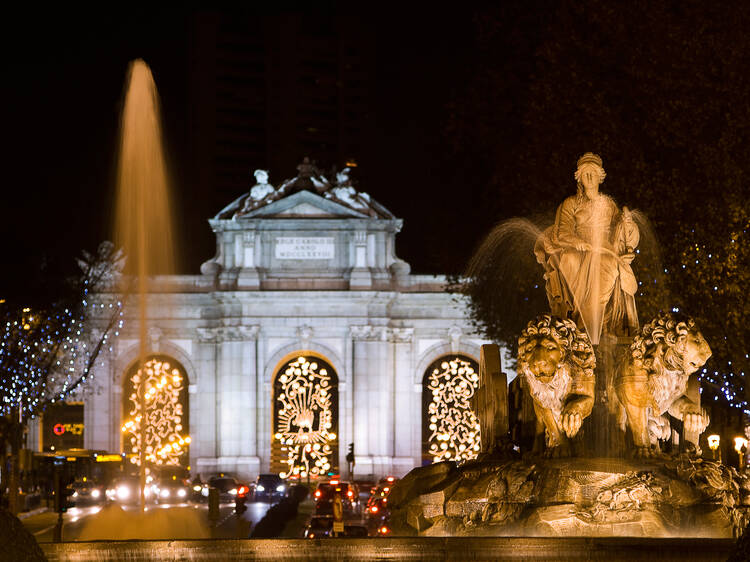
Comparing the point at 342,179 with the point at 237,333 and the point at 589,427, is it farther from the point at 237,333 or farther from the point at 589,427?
the point at 589,427

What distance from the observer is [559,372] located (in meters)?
17.8

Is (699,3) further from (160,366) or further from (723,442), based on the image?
(160,366)

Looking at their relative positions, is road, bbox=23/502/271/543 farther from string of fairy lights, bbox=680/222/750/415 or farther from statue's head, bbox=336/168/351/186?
statue's head, bbox=336/168/351/186

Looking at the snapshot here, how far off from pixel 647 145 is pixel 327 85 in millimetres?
121062

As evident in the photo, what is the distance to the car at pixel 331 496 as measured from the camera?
3744cm

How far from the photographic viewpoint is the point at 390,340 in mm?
71875

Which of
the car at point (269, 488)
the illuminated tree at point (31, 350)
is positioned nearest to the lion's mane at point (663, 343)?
the illuminated tree at point (31, 350)

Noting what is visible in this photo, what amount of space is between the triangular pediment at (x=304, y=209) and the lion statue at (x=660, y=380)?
52130mm

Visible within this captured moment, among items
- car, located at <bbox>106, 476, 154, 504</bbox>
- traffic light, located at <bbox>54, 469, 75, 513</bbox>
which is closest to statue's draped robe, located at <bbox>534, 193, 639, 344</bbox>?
traffic light, located at <bbox>54, 469, 75, 513</bbox>

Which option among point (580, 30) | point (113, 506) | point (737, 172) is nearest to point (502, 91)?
point (580, 30)

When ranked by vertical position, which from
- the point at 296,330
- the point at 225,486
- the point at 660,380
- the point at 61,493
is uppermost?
the point at 296,330

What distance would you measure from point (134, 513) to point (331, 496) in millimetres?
5016

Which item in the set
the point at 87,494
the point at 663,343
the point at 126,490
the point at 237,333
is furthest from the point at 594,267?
the point at 237,333

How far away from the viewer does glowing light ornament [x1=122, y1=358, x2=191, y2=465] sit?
71.4m
